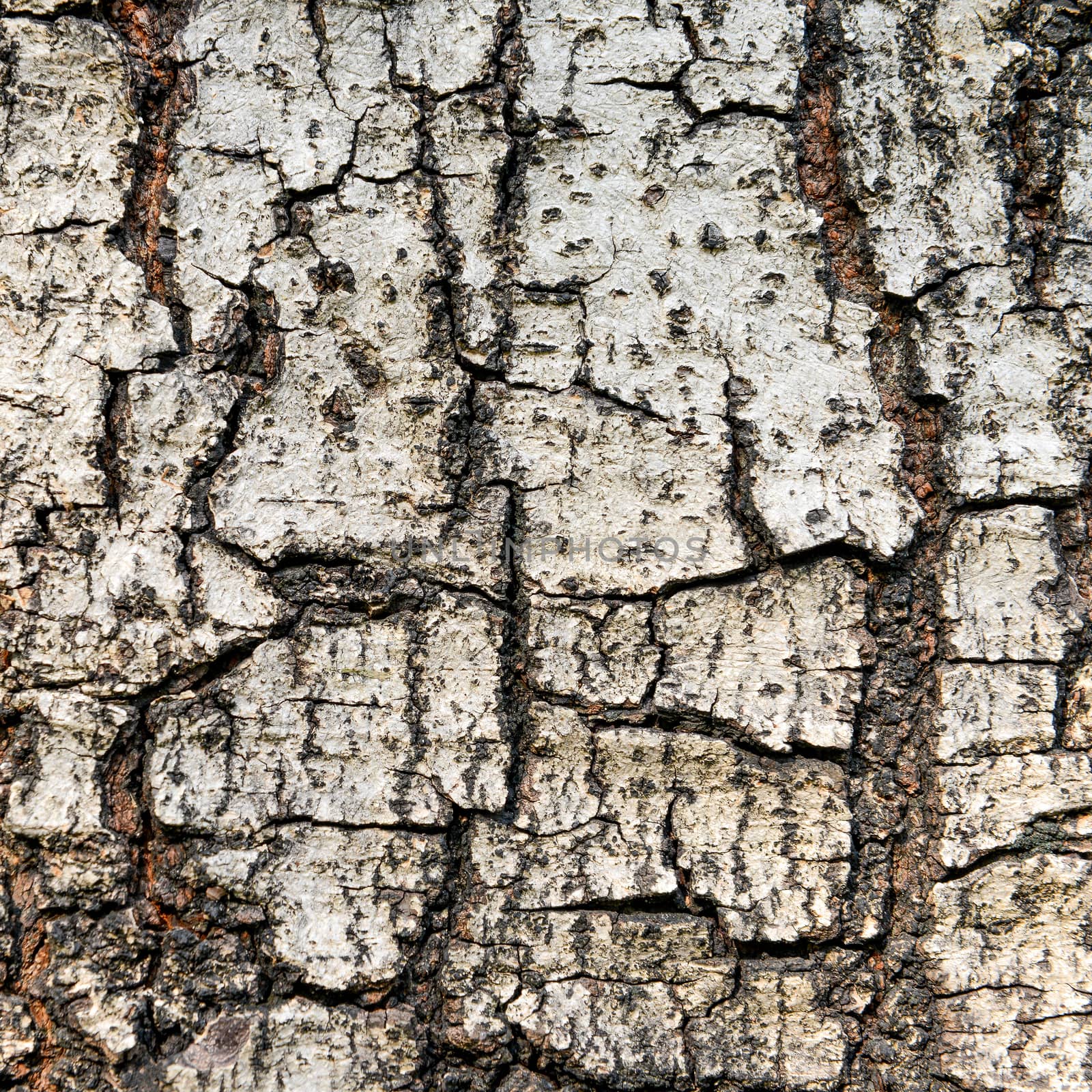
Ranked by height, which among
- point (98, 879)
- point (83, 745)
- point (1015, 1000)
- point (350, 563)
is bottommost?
point (1015, 1000)

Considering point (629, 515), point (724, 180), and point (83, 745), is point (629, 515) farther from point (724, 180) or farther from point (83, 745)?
point (83, 745)

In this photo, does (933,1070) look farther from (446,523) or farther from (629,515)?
(446,523)

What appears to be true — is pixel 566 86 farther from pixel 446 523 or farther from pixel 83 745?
pixel 83 745

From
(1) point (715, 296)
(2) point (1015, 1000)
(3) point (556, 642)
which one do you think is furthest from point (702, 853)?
(1) point (715, 296)

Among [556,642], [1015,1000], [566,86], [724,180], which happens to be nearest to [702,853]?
[556,642]

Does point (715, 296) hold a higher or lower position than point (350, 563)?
higher

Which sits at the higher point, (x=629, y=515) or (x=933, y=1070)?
(x=629, y=515)

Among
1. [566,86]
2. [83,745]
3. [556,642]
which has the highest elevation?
[566,86]
